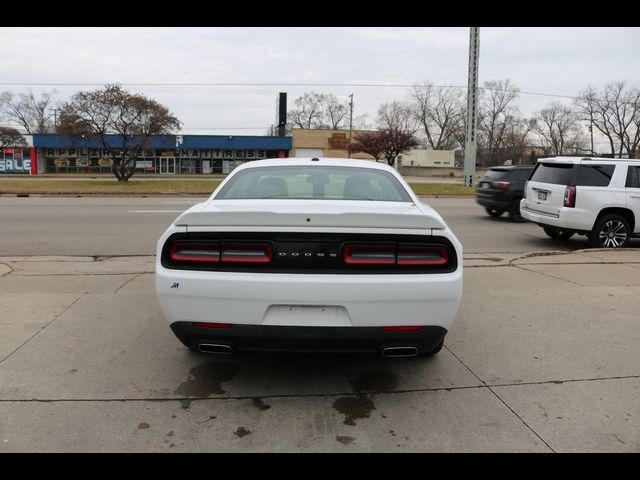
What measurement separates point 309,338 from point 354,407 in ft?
1.97

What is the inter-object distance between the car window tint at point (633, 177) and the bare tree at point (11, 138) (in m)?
54.7

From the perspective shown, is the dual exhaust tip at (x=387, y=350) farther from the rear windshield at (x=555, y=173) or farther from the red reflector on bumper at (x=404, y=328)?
the rear windshield at (x=555, y=173)

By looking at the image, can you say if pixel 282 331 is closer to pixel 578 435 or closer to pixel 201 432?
pixel 201 432

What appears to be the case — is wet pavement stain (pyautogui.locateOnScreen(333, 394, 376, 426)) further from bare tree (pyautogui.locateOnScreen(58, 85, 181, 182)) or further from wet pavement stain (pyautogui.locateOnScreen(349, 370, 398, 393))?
bare tree (pyautogui.locateOnScreen(58, 85, 181, 182))

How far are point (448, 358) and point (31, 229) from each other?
409 inches

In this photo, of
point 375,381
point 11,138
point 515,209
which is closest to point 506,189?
point 515,209

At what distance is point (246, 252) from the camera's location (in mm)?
3209

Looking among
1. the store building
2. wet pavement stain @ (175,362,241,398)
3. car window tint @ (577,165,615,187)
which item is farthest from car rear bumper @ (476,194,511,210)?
the store building

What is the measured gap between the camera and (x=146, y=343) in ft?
14.5

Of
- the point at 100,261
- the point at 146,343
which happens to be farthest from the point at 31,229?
the point at 146,343

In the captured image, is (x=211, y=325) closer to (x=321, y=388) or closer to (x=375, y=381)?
(x=321, y=388)

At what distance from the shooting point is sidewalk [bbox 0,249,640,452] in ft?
9.68

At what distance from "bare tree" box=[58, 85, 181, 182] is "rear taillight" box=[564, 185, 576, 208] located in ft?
85.7

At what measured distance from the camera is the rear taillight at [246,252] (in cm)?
319
